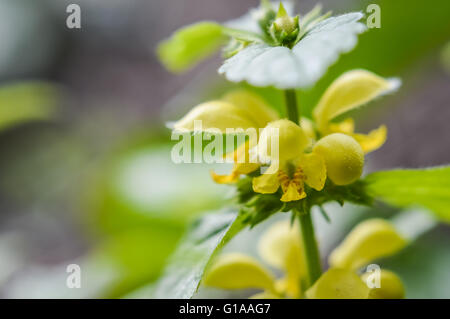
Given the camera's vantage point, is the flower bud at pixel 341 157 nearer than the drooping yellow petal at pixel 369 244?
Yes

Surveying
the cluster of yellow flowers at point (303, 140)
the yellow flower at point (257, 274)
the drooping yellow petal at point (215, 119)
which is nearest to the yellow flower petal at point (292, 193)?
the cluster of yellow flowers at point (303, 140)

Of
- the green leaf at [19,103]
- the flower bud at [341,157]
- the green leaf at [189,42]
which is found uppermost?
the green leaf at [19,103]

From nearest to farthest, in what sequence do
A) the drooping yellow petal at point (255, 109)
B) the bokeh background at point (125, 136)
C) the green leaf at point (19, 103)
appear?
the drooping yellow petal at point (255, 109)
the bokeh background at point (125, 136)
the green leaf at point (19, 103)

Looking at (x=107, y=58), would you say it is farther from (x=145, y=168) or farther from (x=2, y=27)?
(x=145, y=168)

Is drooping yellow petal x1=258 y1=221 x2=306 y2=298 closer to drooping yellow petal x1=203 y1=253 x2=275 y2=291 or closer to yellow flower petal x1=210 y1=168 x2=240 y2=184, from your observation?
drooping yellow petal x1=203 y1=253 x2=275 y2=291

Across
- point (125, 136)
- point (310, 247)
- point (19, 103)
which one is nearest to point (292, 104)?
point (310, 247)

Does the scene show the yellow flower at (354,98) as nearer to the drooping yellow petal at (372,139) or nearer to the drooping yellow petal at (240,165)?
the drooping yellow petal at (372,139)

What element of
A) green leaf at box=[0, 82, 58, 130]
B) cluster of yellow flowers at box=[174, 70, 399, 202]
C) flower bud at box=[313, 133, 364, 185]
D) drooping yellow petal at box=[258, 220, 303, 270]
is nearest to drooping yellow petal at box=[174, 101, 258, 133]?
cluster of yellow flowers at box=[174, 70, 399, 202]
